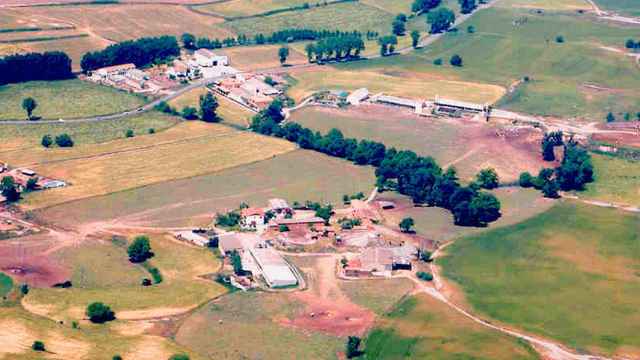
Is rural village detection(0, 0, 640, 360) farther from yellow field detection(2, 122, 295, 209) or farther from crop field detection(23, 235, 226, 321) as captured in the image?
yellow field detection(2, 122, 295, 209)

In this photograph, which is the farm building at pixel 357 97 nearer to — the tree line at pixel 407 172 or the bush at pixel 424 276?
the tree line at pixel 407 172

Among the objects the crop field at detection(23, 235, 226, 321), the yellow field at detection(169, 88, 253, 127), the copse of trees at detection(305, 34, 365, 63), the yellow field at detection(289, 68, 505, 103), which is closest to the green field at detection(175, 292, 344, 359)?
the crop field at detection(23, 235, 226, 321)

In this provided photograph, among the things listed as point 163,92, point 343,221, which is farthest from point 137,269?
point 163,92

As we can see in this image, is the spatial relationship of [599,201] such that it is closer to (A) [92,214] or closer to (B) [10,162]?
(A) [92,214]

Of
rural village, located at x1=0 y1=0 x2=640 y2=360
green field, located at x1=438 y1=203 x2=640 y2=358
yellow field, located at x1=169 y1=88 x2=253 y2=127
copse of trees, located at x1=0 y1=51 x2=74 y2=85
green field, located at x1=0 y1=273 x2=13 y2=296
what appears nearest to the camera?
rural village, located at x1=0 y1=0 x2=640 y2=360

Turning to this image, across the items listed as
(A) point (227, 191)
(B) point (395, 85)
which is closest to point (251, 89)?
(B) point (395, 85)
